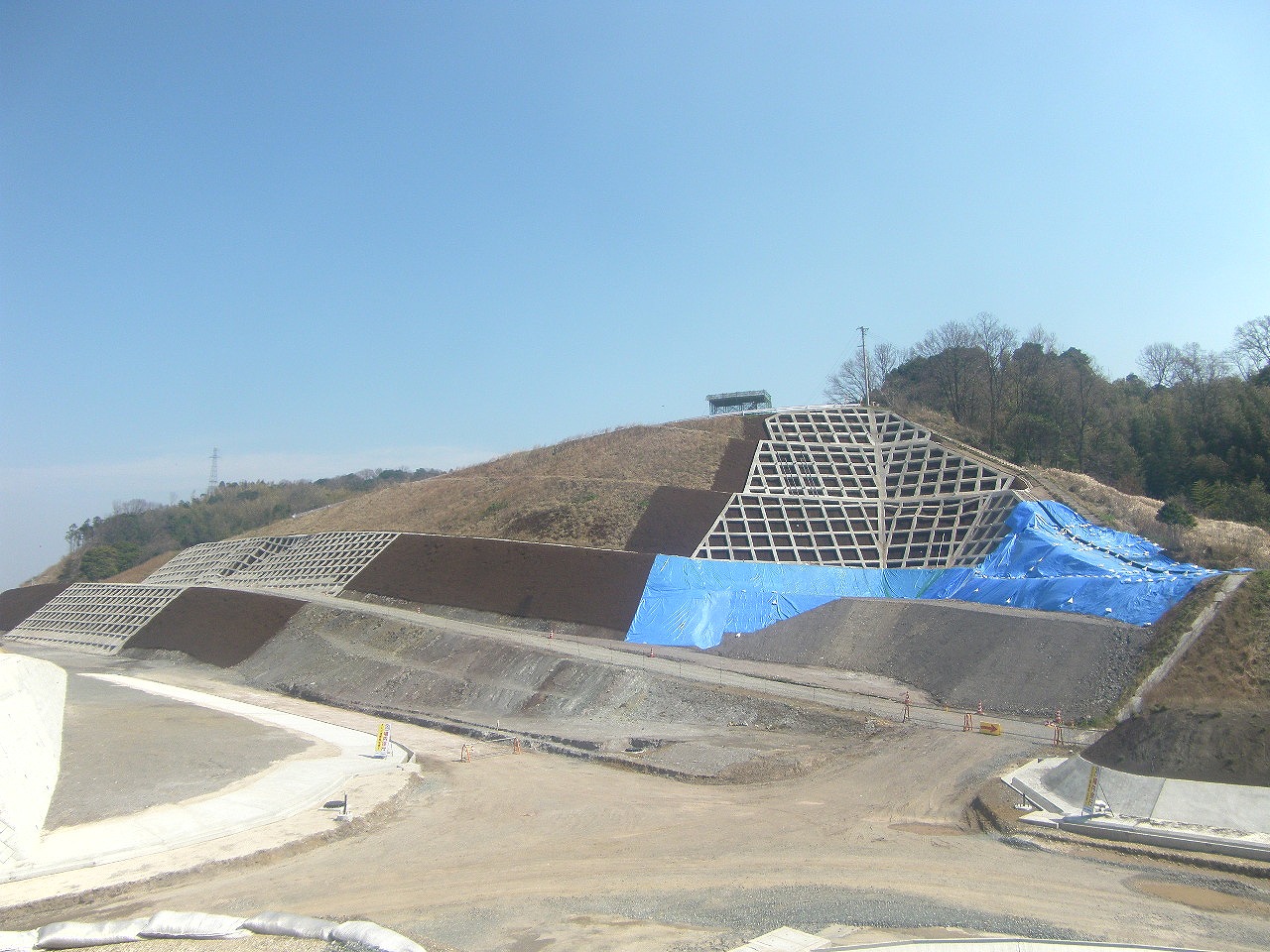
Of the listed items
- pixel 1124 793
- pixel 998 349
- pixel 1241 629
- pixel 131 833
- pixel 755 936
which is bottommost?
pixel 131 833

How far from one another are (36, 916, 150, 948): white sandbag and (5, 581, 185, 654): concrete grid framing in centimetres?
4024

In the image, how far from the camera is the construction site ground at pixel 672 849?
10.5 metres

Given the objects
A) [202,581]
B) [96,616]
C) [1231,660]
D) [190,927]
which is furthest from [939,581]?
[96,616]

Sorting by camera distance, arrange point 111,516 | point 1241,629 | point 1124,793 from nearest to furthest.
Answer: point 1124,793
point 1241,629
point 111,516

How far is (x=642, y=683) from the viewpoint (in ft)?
88.3

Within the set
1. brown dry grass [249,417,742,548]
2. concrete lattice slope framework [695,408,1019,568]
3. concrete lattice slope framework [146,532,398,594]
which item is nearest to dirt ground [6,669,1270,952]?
concrete lattice slope framework [695,408,1019,568]

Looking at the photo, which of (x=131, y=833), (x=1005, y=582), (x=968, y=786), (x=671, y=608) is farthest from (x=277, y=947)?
(x=1005, y=582)

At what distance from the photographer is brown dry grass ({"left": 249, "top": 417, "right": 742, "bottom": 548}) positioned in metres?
→ 43.5

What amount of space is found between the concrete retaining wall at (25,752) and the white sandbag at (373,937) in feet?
22.5

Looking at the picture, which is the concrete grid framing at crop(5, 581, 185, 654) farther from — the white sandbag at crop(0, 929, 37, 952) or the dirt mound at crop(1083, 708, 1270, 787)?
the dirt mound at crop(1083, 708, 1270, 787)

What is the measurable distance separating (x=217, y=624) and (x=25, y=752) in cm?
2705

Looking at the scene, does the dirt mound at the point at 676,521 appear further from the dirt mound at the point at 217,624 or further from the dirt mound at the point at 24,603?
the dirt mound at the point at 24,603

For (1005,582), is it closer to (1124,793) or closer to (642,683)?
(642,683)

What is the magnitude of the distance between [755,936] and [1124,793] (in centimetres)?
819
